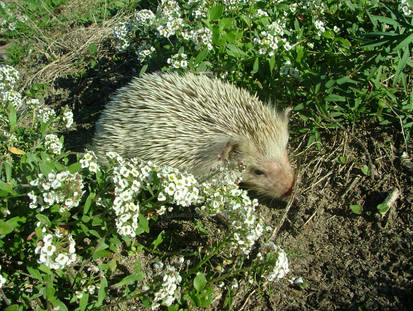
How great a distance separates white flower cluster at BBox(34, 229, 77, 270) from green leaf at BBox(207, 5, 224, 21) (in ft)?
9.82

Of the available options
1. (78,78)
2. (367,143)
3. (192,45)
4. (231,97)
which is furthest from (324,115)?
(78,78)

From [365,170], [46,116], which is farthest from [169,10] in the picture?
[365,170]

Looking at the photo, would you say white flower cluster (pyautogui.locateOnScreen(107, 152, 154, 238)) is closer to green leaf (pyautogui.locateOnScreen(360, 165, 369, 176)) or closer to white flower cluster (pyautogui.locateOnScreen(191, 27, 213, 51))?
white flower cluster (pyautogui.locateOnScreen(191, 27, 213, 51))

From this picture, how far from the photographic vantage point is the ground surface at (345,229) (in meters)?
3.40

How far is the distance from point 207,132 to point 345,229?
176 centimetres

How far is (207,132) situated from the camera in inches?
166

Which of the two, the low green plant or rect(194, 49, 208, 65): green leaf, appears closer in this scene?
the low green plant

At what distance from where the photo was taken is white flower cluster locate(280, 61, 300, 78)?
14.0ft

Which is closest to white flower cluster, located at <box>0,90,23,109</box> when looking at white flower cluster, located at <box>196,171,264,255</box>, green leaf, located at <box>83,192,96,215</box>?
green leaf, located at <box>83,192,96,215</box>

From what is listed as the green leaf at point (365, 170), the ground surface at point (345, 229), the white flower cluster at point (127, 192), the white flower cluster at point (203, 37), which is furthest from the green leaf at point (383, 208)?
the white flower cluster at point (203, 37)

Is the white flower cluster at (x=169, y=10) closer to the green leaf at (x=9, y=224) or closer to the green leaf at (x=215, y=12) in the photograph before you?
the green leaf at (x=215, y=12)

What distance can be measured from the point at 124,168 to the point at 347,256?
7.51 ft

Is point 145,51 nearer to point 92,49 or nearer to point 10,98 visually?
point 10,98

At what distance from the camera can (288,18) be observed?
5082 millimetres
